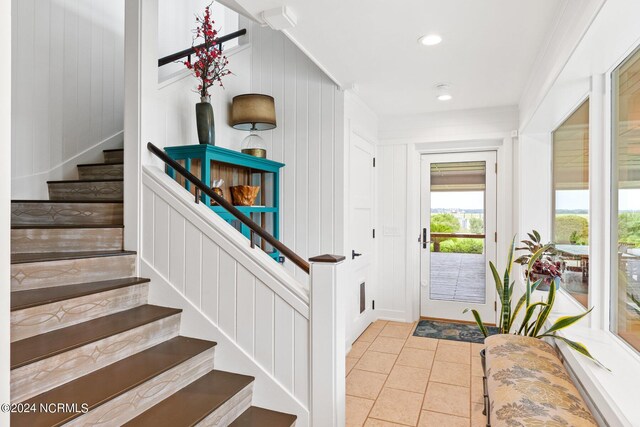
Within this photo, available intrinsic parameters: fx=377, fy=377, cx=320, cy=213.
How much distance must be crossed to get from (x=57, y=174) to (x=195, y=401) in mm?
2277

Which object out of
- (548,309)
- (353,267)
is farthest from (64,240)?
(548,309)

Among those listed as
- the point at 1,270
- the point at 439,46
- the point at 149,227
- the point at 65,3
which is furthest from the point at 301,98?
the point at 1,270

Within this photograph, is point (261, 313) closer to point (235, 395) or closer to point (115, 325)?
point (235, 395)

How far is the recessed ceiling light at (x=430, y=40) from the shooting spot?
7.72 ft

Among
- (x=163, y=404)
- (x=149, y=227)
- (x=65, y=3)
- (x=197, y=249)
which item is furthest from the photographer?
(x=65, y=3)

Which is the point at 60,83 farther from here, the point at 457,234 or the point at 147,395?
the point at 457,234

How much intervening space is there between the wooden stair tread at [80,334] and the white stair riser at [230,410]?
583mm

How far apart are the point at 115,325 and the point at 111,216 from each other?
88 centimetres

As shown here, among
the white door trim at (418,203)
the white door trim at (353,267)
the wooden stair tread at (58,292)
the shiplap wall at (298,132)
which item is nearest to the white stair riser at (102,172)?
the shiplap wall at (298,132)

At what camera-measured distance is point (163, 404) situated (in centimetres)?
172

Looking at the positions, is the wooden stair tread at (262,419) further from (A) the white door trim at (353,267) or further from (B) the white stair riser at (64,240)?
(A) the white door trim at (353,267)

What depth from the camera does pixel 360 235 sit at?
12.5 feet

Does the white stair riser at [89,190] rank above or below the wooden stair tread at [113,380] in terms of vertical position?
above

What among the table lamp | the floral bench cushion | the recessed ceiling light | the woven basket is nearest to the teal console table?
the woven basket
